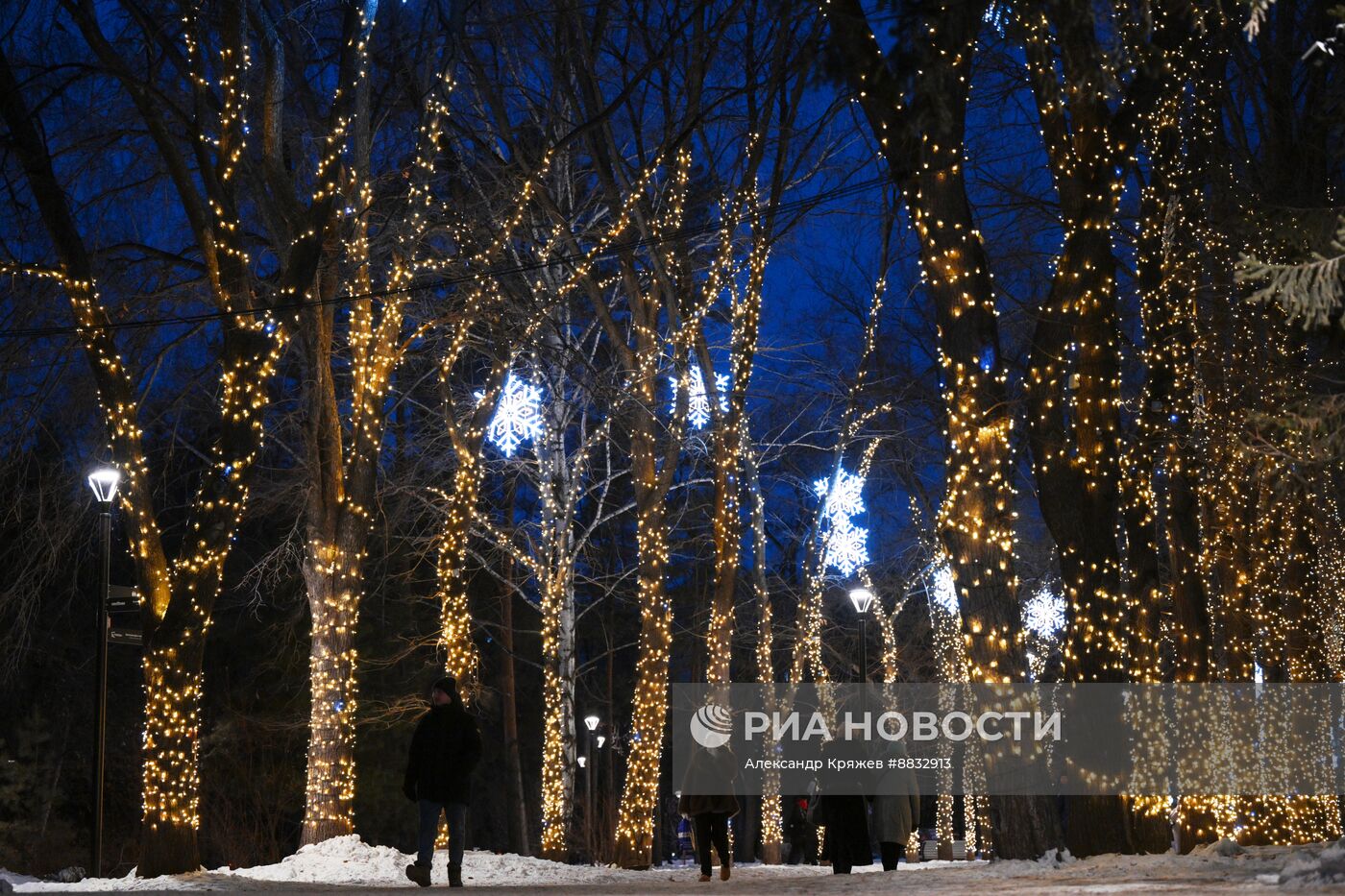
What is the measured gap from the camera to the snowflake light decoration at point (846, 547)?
A: 30.9 metres

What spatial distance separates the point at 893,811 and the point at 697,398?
36.3 ft

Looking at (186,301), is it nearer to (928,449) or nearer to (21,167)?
(21,167)

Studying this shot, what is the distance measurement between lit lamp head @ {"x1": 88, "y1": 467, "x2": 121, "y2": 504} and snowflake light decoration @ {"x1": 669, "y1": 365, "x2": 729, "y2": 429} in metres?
7.55

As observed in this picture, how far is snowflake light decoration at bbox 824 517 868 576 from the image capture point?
3094cm

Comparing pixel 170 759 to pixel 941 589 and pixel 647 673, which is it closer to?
pixel 647 673

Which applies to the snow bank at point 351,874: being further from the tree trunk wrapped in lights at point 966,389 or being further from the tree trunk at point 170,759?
the tree trunk wrapped in lights at point 966,389

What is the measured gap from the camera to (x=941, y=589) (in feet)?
108

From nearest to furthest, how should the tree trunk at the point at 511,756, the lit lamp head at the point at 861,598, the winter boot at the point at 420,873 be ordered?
the winter boot at the point at 420,873 → the lit lamp head at the point at 861,598 → the tree trunk at the point at 511,756

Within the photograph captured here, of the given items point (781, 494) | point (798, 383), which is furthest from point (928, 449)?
point (781, 494)

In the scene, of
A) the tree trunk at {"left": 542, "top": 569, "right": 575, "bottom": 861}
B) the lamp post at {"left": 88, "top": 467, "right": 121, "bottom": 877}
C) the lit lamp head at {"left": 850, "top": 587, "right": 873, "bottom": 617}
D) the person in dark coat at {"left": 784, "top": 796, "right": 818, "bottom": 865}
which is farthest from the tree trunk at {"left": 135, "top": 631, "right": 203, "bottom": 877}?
the person in dark coat at {"left": 784, "top": 796, "right": 818, "bottom": 865}

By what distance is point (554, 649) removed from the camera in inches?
883

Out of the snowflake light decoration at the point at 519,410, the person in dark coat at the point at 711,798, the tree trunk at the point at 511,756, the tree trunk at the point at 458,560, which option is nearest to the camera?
the person in dark coat at the point at 711,798

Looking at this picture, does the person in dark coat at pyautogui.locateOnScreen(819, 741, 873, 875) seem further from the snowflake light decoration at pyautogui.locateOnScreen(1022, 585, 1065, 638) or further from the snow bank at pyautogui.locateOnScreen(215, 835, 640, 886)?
the snowflake light decoration at pyautogui.locateOnScreen(1022, 585, 1065, 638)

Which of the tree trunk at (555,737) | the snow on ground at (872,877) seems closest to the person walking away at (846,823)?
the snow on ground at (872,877)
